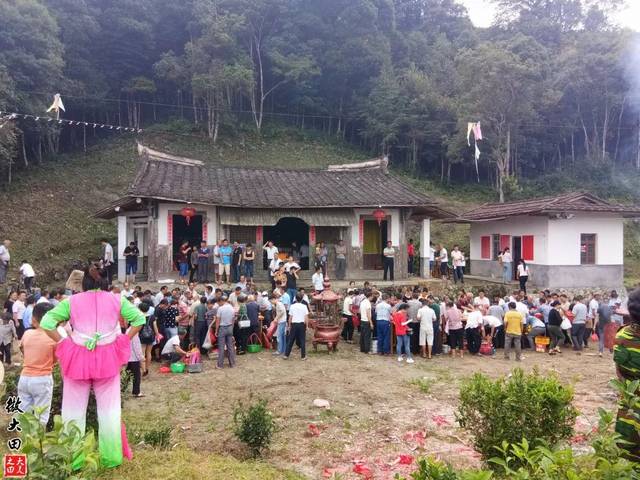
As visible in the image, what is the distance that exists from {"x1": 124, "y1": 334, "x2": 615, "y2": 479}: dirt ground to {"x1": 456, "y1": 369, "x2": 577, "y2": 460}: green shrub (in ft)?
2.66

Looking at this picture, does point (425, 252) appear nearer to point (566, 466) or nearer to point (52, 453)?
point (566, 466)

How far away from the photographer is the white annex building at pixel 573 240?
18.2m

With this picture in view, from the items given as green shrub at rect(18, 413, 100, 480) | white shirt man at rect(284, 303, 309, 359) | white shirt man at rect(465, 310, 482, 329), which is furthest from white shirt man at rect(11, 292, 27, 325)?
white shirt man at rect(465, 310, 482, 329)

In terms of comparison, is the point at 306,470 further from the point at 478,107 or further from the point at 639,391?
the point at 478,107

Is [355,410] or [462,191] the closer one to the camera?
[355,410]

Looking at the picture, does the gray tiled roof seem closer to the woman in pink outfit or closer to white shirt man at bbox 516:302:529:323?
white shirt man at bbox 516:302:529:323

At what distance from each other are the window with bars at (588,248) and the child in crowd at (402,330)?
36.9 feet

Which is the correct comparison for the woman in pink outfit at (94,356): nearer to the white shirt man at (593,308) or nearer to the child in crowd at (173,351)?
the child in crowd at (173,351)

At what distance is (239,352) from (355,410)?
456 centimetres

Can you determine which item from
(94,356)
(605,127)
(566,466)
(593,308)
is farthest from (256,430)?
(605,127)

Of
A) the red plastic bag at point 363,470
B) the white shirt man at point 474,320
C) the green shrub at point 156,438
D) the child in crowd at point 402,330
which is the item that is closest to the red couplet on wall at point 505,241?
the white shirt man at point 474,320

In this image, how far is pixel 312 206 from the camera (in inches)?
Answer: 698

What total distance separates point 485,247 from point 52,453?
72.7 ft

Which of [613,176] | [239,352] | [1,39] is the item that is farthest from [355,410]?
A: [613,176]
